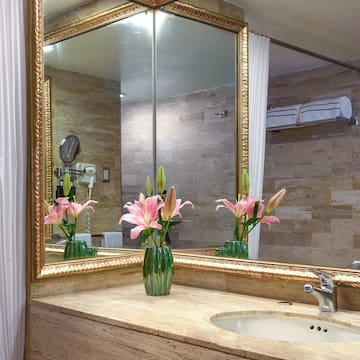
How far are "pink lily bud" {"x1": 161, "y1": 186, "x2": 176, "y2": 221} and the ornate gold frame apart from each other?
25cm

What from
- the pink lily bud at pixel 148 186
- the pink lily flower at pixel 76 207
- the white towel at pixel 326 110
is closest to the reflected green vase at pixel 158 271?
the pink lily flower at pixel 76 207

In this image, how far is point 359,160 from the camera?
5.26 feet

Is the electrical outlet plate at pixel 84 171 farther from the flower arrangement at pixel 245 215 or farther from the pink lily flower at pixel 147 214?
the flower arrangement at pixel 245 215

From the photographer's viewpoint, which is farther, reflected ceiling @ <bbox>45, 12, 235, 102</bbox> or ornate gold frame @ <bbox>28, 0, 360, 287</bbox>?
reflected ceiling @ <bbox>45, 12, 235, 102</bbox>

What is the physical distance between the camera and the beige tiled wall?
5.27ft

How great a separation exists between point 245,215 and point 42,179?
75 cm

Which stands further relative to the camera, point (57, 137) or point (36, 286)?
point (57, 137)

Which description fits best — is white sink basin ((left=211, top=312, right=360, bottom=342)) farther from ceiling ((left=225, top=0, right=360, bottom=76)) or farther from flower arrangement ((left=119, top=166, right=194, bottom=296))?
ceiling ((left=225, top=0, right=360, bottom=76))

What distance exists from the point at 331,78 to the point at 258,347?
89cm

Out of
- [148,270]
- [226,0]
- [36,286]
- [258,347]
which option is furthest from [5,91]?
[258,347]

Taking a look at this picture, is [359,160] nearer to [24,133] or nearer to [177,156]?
[177,156]

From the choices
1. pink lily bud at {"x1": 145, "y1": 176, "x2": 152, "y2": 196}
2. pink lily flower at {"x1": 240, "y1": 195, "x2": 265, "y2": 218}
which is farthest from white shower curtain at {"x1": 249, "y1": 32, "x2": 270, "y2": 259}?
pink lily bud at {"x1": 145, "y1": 176, "x2": 152, "y2": 196}

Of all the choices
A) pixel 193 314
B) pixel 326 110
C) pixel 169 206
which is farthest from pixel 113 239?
pixel 326 110

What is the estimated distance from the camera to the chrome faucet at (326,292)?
157 centimetres
